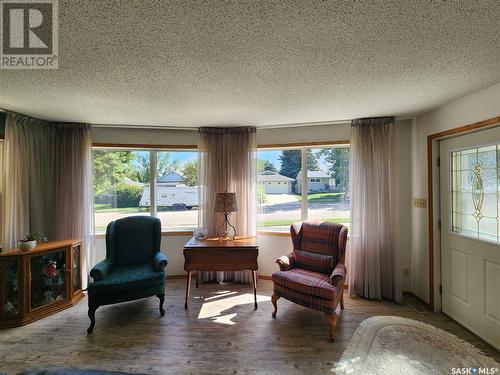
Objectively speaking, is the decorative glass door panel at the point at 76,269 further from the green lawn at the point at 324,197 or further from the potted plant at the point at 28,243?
the green lawn at the point at 324,197

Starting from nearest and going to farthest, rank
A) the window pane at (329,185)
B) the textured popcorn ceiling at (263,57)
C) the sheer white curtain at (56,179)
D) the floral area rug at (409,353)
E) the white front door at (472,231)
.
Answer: the textured popcorn ceiling at (263,57) < the floral area rug at (409,353) < the white front door at (472,231) < the sheer white curtain at (56,179) < the window pane at (329,185)

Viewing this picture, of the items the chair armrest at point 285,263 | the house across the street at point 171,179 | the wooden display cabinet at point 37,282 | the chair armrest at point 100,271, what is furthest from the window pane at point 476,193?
the wooden display cabinet at point 37,282

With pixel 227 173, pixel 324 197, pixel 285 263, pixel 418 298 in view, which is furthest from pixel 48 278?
pixel 418 298

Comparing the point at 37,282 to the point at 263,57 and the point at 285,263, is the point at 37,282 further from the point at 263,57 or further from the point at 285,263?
the point at 263,57

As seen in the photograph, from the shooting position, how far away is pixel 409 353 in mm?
1959

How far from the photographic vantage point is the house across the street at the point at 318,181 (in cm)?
346

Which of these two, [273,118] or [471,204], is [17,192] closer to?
[273,118]

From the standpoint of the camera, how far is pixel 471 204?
2346 mm

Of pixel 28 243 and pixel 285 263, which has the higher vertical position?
pixel 28 243

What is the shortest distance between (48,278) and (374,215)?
400cm

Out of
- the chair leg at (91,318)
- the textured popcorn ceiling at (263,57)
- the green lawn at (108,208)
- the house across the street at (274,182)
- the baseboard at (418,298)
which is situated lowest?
the baseboard at (418,298)

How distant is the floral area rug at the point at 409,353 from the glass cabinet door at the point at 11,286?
10.5 ft

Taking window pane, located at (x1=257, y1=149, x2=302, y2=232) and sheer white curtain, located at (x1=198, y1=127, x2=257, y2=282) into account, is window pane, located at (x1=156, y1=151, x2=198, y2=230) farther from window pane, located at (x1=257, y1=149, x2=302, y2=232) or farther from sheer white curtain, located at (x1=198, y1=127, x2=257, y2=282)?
window pane, located at (x1=257, y1=149, x2=302, y2=232)

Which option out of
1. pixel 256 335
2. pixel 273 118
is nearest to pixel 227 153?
pixel 273 118
